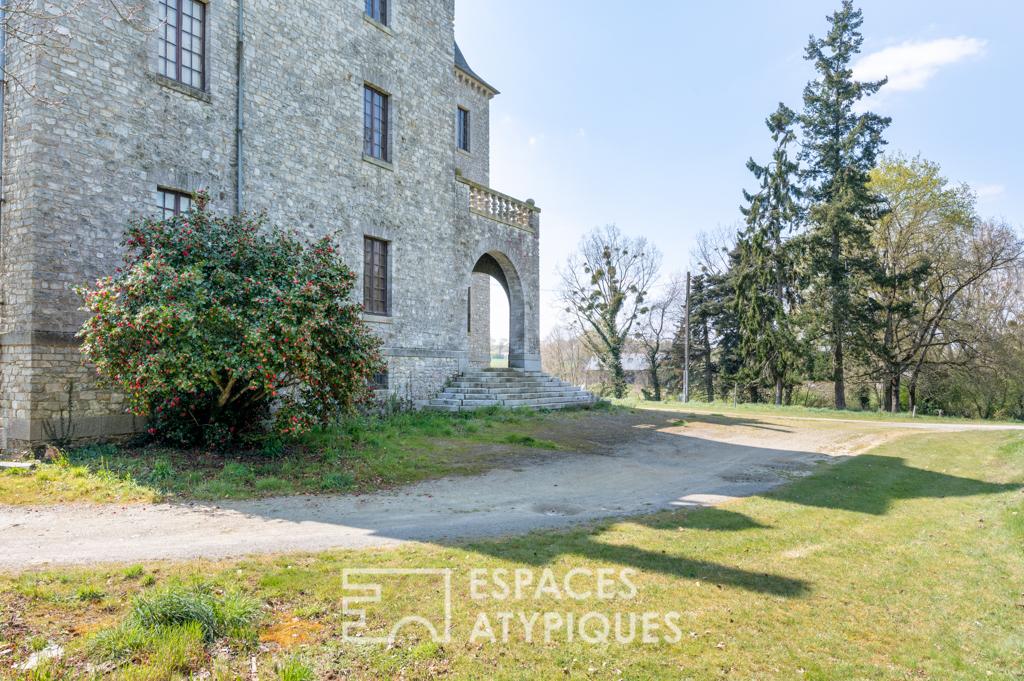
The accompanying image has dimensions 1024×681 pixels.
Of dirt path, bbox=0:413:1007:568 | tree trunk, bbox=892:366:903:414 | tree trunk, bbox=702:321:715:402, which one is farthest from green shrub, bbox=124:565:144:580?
tree trunk, bbox=702:321:715:402

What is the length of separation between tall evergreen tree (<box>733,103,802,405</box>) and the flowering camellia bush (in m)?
22.9

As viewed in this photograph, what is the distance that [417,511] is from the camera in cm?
650

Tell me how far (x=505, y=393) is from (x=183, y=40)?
11.4m

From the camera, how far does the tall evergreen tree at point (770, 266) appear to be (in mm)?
27078

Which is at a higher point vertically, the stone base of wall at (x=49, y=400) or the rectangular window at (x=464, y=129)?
the rectangular window at (x=464, y=129)

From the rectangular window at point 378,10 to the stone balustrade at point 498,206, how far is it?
481 centimetres

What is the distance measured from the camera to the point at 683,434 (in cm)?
1405

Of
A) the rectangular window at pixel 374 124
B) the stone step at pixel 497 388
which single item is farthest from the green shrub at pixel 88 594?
the rectangular window at pixel 374 124

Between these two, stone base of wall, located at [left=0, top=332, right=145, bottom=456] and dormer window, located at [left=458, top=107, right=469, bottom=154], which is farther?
dormer window, located at [left=458, top=107, right=469, bottom=154]

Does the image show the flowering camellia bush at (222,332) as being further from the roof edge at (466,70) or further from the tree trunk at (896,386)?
the tree trunk at (896,386)

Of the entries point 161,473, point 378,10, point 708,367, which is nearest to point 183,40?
point 378,10

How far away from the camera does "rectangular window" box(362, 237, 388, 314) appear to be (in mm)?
14630

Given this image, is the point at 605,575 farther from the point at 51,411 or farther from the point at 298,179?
the point at 298,179

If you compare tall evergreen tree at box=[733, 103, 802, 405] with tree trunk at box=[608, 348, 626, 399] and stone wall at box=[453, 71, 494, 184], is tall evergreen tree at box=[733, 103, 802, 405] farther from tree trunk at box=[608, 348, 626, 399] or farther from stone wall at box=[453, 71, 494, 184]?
stone wall at box=[453, 71, 494, 184]
